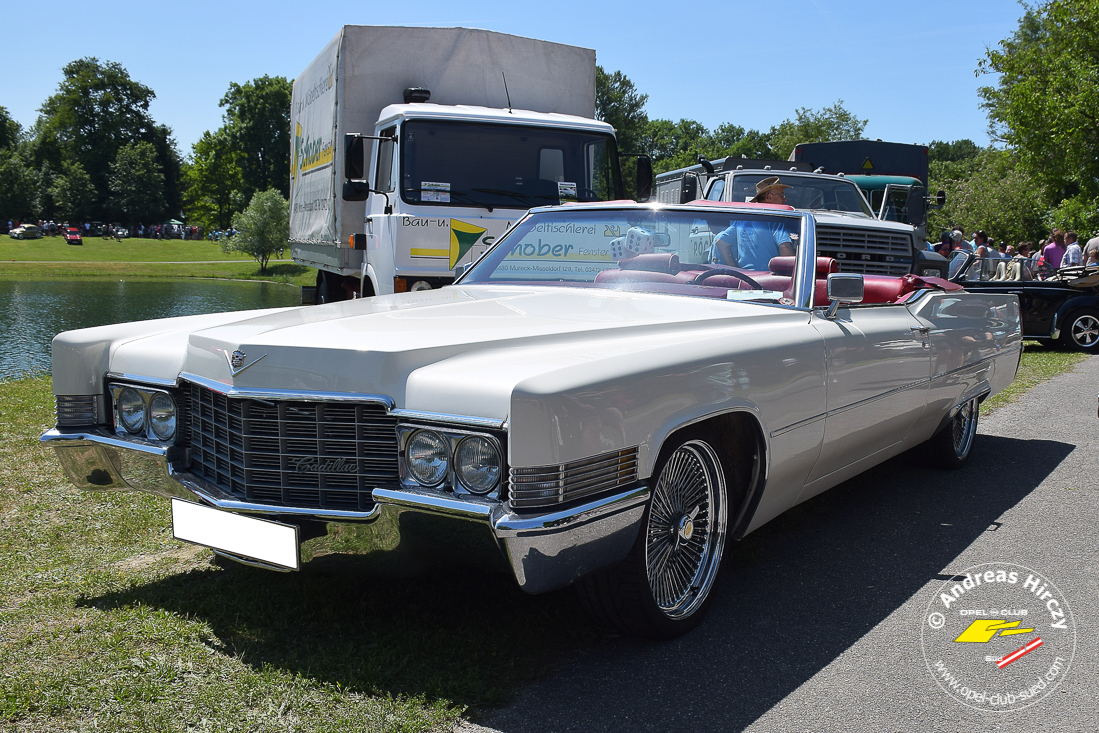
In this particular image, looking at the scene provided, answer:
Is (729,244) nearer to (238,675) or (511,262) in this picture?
(511,262)

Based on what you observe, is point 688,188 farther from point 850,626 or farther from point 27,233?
point 27,233

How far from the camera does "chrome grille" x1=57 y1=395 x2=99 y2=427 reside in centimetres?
344

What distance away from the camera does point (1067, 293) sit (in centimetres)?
1287

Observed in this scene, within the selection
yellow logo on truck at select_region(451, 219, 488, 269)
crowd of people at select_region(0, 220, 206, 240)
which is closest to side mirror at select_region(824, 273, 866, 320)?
yellow logo on truck at select_region(451, 219, 488, 269)

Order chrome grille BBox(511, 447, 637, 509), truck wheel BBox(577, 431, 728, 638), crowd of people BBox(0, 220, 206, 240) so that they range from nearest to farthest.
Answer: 1. chrome grille BBox(511, 447, 637, 509)
2. truck wheel BBox(577, 431, 728, 638)
3. crowd of people BBox(0, 220, 206, 240)

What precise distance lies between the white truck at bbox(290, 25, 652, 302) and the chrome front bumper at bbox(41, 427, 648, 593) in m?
4.69

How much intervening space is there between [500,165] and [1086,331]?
959cm

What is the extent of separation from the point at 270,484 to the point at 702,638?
1576mm

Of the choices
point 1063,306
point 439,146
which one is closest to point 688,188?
point 439,146

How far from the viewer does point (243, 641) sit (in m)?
3.01

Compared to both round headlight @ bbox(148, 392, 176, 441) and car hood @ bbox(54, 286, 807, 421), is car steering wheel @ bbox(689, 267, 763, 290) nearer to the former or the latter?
car hood @ bbox(54, 286, 807, 421)

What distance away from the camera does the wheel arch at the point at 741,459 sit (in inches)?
126

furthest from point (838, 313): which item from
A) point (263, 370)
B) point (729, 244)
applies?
point (263, 370)

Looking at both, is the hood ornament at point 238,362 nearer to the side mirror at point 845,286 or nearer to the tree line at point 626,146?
the side mirror at point 845,286
